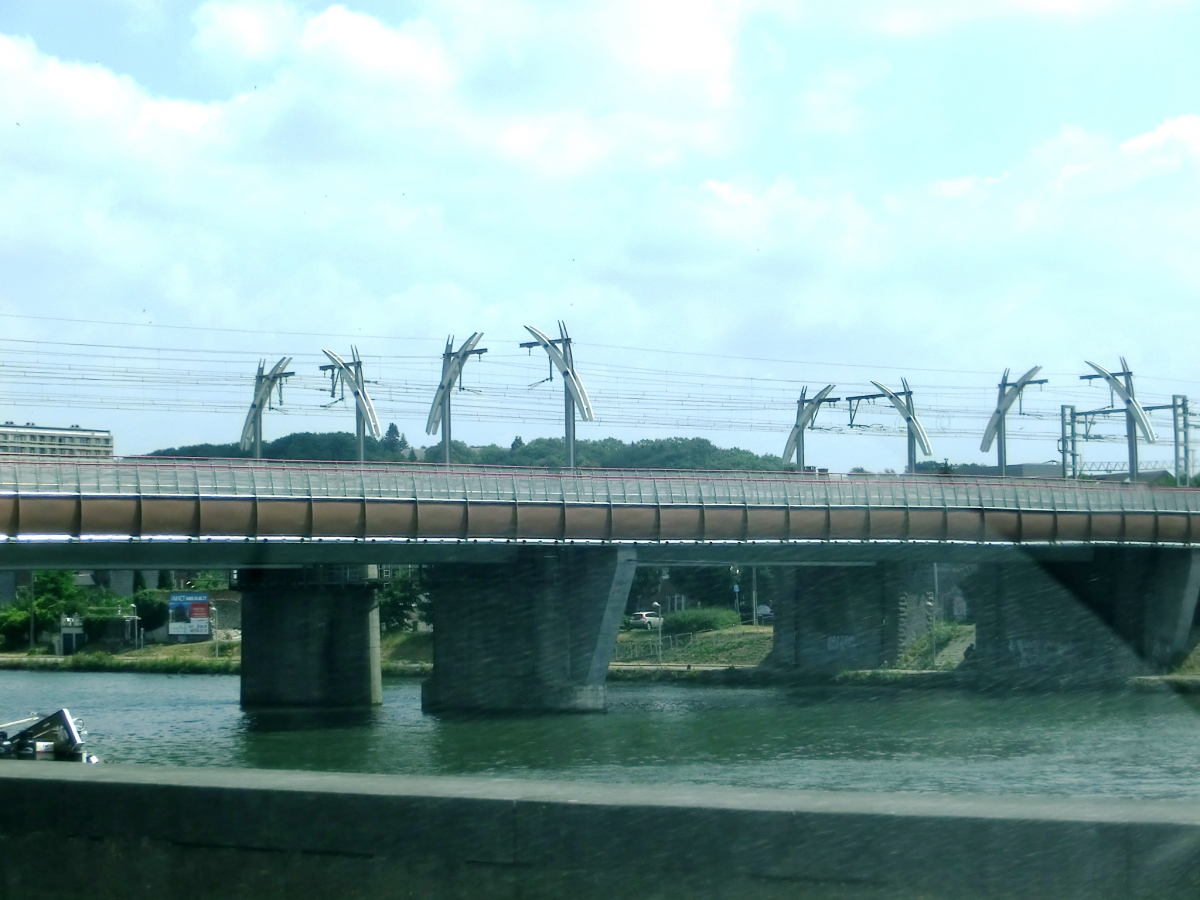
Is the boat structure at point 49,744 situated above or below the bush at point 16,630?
above

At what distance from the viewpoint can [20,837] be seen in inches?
373

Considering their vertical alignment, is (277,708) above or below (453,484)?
below

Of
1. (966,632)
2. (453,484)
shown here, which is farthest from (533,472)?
(966,632)

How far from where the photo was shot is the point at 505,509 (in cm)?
5188

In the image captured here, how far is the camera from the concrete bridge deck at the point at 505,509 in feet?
144

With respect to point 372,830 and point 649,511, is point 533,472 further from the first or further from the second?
point 372,830

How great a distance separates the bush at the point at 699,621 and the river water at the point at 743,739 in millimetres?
20092

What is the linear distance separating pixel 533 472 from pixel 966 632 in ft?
118

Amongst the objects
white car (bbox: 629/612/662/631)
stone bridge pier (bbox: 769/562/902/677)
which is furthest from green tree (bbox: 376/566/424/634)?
stone bridge pier (bbox: 769/562/902/677)

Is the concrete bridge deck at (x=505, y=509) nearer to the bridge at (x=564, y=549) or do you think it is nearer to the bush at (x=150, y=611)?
the bridge at (x=564, y=549)

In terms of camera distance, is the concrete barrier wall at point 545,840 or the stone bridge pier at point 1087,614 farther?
the stone bridge pier at point 1087,614

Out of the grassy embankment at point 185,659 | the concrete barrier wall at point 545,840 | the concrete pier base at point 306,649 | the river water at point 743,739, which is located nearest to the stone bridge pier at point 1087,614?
the river water at point 743,739

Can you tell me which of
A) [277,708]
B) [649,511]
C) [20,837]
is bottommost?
[277,708]

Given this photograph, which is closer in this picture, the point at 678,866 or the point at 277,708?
the point at 678,866
